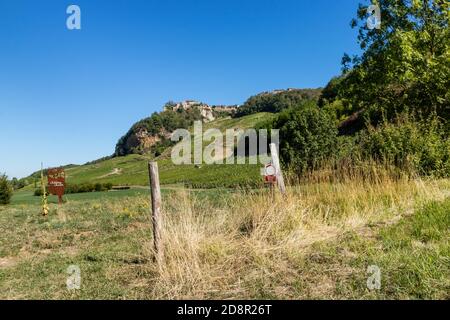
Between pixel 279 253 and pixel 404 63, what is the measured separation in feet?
40.3

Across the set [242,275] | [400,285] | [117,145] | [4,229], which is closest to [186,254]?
[242,275]

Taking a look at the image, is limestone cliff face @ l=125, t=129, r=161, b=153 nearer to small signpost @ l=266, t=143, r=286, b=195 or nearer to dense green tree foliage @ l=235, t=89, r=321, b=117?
dense green tree foliage @ l=235, t=89, r=321, b=117

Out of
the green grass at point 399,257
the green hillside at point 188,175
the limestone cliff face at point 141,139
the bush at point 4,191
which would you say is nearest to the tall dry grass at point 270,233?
the green grass at point 399,257

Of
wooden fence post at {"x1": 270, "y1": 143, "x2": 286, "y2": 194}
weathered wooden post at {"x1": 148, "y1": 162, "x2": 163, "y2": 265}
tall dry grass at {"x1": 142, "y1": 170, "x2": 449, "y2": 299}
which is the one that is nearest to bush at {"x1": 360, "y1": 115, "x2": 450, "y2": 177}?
tall dry grass at {"x1": 142, "y1": 170, "x2": 449, "y2": 299}

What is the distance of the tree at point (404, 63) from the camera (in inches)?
622

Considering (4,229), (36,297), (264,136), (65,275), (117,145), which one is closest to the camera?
(36,297)

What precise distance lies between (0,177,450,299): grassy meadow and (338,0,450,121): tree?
7.96 meters

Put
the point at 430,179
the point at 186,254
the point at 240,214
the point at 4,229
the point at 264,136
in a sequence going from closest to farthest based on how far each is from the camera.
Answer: the point at 186,254
the point at 240,214
the point at 430,179
the point at 4,229
the point at 264,136

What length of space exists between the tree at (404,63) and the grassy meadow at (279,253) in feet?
26.1

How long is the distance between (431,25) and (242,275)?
1553 cm

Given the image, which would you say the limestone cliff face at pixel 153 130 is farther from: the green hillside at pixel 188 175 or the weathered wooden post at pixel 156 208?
the weathered wooden post at pixel 156 208

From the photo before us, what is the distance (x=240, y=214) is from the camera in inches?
323

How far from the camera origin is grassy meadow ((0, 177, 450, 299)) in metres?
5.17

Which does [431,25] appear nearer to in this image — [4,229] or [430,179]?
[430,179]
